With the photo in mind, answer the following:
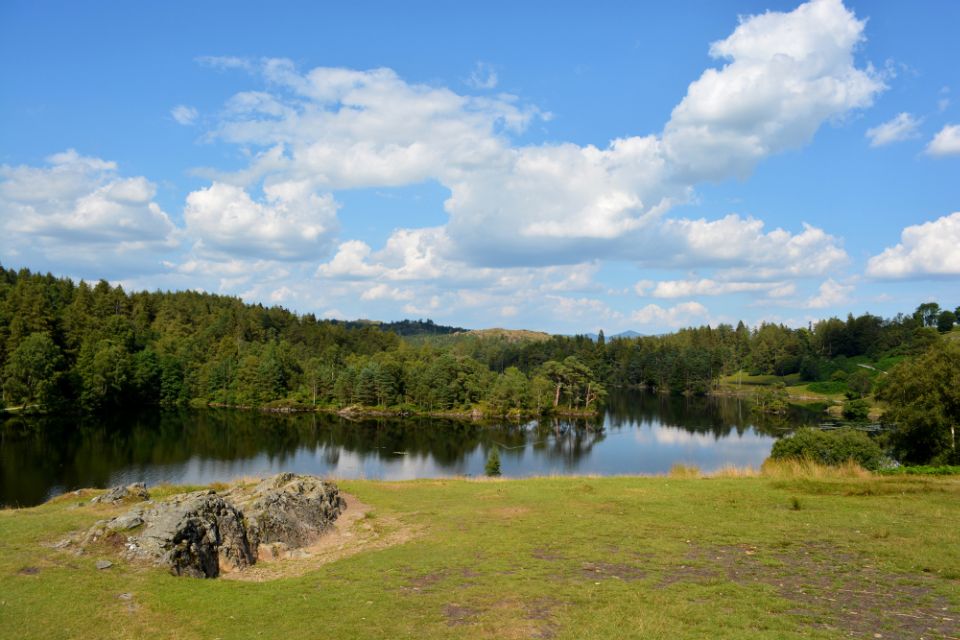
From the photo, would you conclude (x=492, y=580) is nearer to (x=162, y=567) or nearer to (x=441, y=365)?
(x=162, y=567)

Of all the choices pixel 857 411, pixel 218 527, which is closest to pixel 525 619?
pixel 218 527

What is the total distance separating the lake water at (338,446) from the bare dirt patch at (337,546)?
103 feet

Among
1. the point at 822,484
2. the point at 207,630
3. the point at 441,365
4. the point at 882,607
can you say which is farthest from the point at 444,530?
the point at 441,365

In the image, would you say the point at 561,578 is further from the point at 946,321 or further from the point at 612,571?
the point at 946,321

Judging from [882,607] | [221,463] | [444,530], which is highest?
Result: [882,607]

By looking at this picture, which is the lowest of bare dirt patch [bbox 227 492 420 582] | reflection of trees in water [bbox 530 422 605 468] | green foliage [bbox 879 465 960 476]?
reflection of trees in water [bbox 530 422 605 468]

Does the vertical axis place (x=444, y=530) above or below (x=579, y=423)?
above

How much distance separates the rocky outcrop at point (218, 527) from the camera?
1319 centimetres

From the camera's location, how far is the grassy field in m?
9.45

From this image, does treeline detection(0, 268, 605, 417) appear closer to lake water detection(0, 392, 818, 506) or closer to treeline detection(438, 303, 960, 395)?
lake water detection(0, 392, 818, 506)

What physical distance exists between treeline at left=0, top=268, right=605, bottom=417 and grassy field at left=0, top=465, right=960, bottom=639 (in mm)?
79137

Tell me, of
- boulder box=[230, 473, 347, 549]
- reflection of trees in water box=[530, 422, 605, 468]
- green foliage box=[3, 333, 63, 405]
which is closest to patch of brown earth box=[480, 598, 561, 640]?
boulder box=[230, 473, 347, 549]

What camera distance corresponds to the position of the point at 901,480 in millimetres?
20750

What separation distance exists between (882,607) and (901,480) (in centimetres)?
1414
